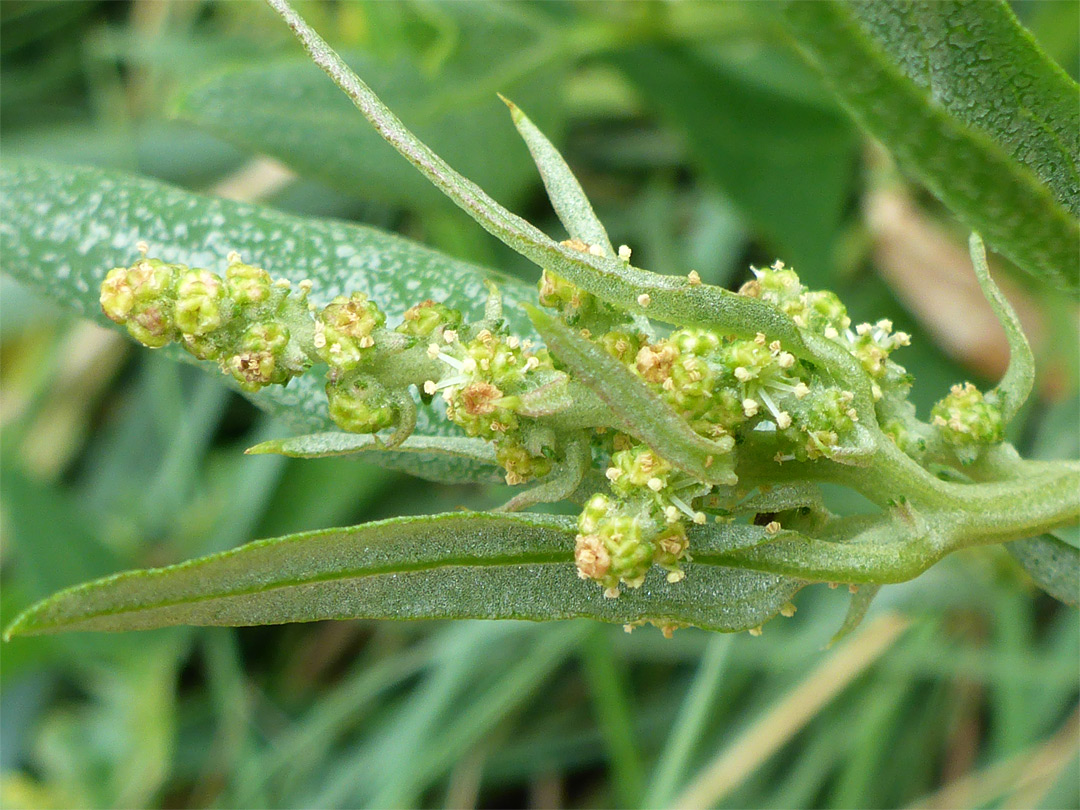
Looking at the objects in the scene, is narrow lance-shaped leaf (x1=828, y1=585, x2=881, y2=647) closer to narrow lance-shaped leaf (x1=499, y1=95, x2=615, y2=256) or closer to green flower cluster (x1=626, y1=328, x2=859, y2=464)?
green flower cluster (x1=626, y1=328, x2=859, y2=464)

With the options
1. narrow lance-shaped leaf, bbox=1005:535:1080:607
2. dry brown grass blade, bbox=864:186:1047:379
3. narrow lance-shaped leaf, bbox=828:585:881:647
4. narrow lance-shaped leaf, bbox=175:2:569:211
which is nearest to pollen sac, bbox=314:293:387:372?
narrow lance-shaped leaf, bbox=828:585:881:647

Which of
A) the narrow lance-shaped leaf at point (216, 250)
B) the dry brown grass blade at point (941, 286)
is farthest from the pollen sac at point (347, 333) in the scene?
the dry brown grass blade at point (941, 286)

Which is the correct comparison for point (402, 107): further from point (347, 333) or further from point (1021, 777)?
point (1021, 777)

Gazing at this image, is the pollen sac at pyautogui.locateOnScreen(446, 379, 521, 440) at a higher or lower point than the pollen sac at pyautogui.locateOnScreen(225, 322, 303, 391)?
higher

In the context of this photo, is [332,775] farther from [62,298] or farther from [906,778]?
[62,298]

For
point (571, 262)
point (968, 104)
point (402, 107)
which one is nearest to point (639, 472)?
point (571, 262)

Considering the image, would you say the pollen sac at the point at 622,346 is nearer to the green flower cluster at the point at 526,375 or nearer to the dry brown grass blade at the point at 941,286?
the green flower cluster at the point at 526,375

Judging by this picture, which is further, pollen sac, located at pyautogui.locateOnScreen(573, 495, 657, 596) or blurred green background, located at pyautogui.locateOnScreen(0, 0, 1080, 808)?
blurred green background, located at pyautogui.locateOnScreen(0, 0, 1080, 808)
